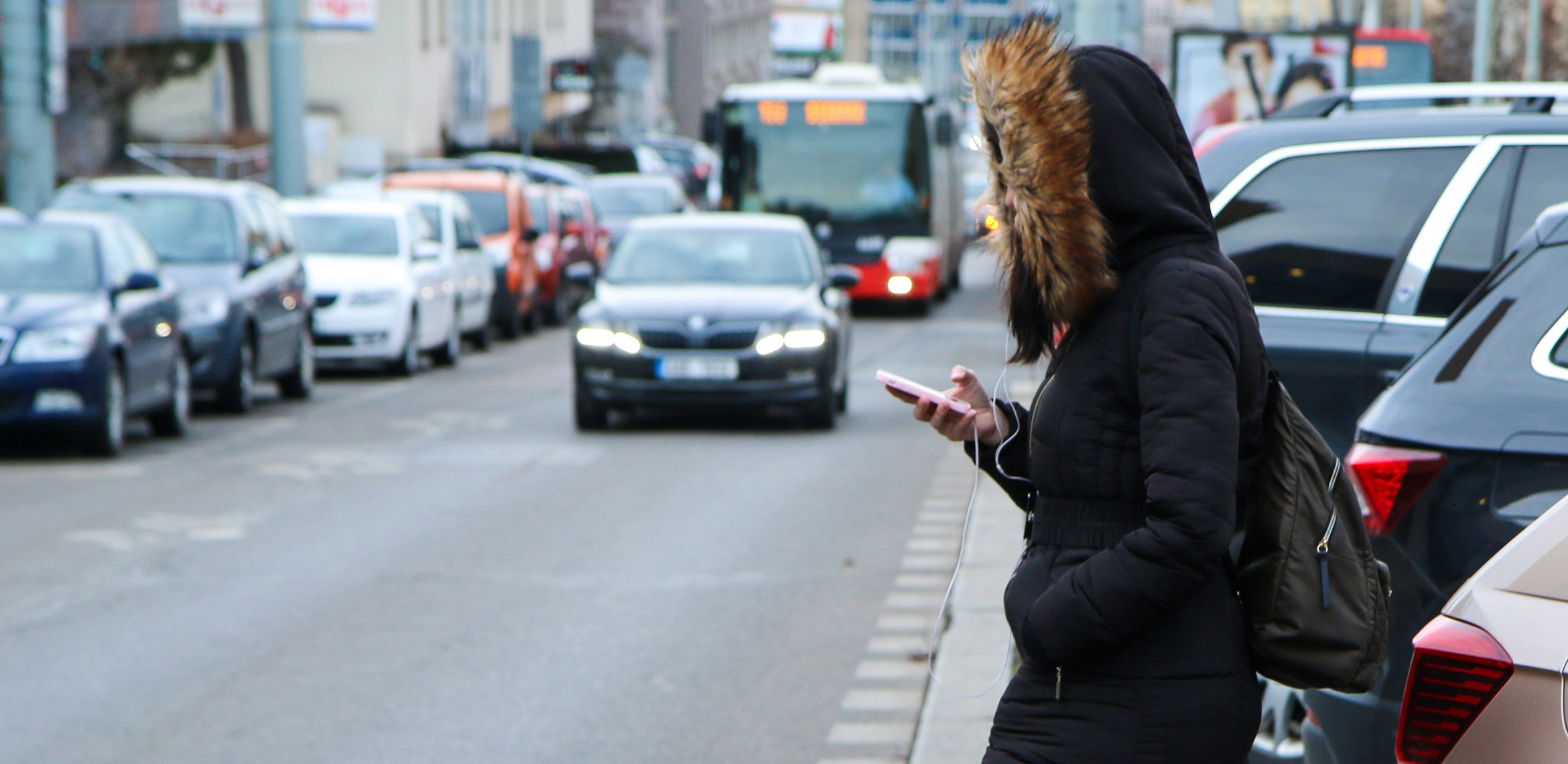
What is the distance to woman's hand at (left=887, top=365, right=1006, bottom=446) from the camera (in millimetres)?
3547

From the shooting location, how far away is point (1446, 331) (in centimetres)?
443

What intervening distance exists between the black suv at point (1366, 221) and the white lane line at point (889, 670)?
5.53 feet

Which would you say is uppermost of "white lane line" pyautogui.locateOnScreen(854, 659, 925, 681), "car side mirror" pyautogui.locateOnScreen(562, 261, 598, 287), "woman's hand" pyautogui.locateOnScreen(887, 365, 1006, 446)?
"woman's hand" pyautogui.locateOnScreen(887, 365, 1006, 446)

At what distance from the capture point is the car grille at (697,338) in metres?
15.0

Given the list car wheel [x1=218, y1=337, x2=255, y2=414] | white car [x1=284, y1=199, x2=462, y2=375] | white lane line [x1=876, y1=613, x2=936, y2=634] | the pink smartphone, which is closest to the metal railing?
white car [x1=284, y1=199, x2=462, y2=375]

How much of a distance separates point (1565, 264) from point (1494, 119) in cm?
243

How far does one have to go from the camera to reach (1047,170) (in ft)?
10.5

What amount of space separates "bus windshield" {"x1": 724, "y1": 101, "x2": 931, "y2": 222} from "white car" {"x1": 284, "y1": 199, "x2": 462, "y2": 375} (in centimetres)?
829

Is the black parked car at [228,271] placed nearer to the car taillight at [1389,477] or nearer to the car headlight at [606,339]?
the car headlight at [606,339]

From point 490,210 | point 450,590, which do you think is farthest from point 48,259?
point 490,210

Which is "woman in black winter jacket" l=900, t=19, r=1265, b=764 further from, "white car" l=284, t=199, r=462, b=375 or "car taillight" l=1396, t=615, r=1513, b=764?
"white car" l=284, t=199, r=462, b=375

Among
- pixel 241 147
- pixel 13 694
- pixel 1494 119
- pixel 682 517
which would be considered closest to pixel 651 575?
pixel 682 517

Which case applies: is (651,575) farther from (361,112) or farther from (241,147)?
(361,112)

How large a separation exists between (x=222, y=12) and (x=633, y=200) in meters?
8.06
